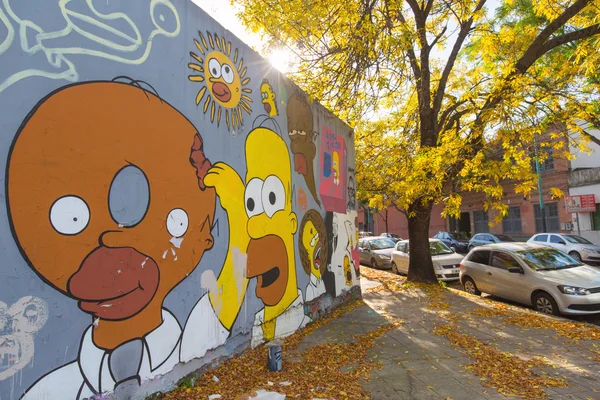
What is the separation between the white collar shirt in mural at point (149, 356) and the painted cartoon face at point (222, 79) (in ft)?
8.54

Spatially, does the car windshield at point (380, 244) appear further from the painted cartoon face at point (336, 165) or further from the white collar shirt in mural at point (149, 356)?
the white collar shirt in mural at point (149, 356)

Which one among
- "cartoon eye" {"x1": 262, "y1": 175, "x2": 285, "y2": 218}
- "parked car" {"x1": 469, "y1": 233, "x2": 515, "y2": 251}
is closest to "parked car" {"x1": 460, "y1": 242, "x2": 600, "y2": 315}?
"cartoon eye" {"x1": 262, "y1": 175, "x2": 285, "y2": 218}

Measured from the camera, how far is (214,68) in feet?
16.0

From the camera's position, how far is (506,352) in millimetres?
5352

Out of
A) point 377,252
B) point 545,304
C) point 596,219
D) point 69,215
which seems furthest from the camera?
point 596,219

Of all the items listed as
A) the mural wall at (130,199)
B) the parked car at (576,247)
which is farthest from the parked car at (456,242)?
the mural wall at (130,199)

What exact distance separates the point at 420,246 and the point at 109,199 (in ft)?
32.7

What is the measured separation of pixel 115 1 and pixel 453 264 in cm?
1222

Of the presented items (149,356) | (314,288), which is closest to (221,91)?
(149,356)

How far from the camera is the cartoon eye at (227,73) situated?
16.5 feet

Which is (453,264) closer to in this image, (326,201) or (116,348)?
(326,201)

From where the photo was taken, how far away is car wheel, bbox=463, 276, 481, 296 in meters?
10.3

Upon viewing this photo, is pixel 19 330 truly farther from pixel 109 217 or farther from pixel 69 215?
pixel 109 217

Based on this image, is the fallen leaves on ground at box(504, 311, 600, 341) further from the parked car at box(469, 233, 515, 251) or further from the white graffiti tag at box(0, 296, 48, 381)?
the parked car at box(469, 233, 515, 251)
